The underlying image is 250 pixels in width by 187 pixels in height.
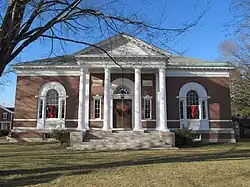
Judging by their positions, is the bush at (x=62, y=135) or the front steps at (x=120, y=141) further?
the bush at (x=62, y=135)

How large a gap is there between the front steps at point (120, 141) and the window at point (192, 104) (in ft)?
16.7

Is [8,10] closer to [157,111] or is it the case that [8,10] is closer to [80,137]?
[80,137]

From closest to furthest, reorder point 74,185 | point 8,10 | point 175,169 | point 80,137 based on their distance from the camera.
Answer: point 74,185
point 8,10
point 175,169
point 80,137

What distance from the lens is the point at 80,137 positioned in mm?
18875

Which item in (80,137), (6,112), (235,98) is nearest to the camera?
(80,137)

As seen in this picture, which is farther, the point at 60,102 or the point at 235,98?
the point at 235,98

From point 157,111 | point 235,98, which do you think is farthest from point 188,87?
point 235,98

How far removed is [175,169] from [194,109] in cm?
1579

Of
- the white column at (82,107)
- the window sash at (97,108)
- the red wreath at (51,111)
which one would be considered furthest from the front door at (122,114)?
the red wreath at (51,111)

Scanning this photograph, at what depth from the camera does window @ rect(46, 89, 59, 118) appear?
78.1 feet

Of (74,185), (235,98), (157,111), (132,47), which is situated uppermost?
(132,47)

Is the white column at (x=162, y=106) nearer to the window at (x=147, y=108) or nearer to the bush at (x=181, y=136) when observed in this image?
the bush at (x=181, y=136)

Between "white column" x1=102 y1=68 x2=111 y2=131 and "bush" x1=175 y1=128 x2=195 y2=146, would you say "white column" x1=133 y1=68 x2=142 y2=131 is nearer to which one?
"white column" x1=102 y1=68 x2=111 y2=131

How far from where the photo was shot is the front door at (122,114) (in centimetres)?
2320
